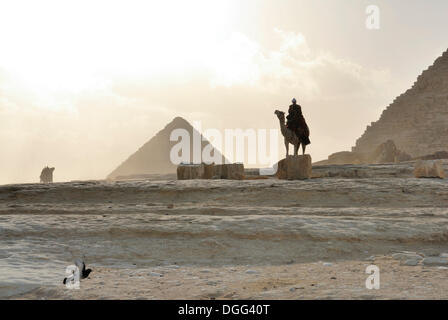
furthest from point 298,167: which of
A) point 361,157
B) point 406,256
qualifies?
point 361,157

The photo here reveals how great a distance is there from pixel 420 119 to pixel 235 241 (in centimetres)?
4349

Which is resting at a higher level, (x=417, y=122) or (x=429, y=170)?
(x=417, y=122)

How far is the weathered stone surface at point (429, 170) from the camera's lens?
8.95 m

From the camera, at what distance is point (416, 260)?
12.8 ft

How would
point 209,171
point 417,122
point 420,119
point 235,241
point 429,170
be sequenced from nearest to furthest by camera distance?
point 235,241 < point 429,170 < point 209,171 < point 420,119 < point 417,122

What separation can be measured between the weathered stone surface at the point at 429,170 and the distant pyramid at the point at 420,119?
1315 inches

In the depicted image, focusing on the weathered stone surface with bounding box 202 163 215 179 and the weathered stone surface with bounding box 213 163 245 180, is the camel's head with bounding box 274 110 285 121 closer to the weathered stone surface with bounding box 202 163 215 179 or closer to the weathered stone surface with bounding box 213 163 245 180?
the weathered stone surface with bounding box 213 163 245 180

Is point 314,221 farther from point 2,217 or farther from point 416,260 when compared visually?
point 2,217

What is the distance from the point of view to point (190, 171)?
429 inches

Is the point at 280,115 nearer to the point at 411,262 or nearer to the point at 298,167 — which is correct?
the point at 298,167

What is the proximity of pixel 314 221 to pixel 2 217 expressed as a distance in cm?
409

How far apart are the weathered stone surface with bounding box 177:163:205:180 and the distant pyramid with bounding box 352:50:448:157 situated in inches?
1347

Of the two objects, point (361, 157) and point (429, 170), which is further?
point (361, 157)

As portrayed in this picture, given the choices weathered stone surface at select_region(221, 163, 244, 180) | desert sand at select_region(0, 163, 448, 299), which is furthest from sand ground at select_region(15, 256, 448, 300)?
weathered stone surface at select_region(221, 163, 244, 180)
